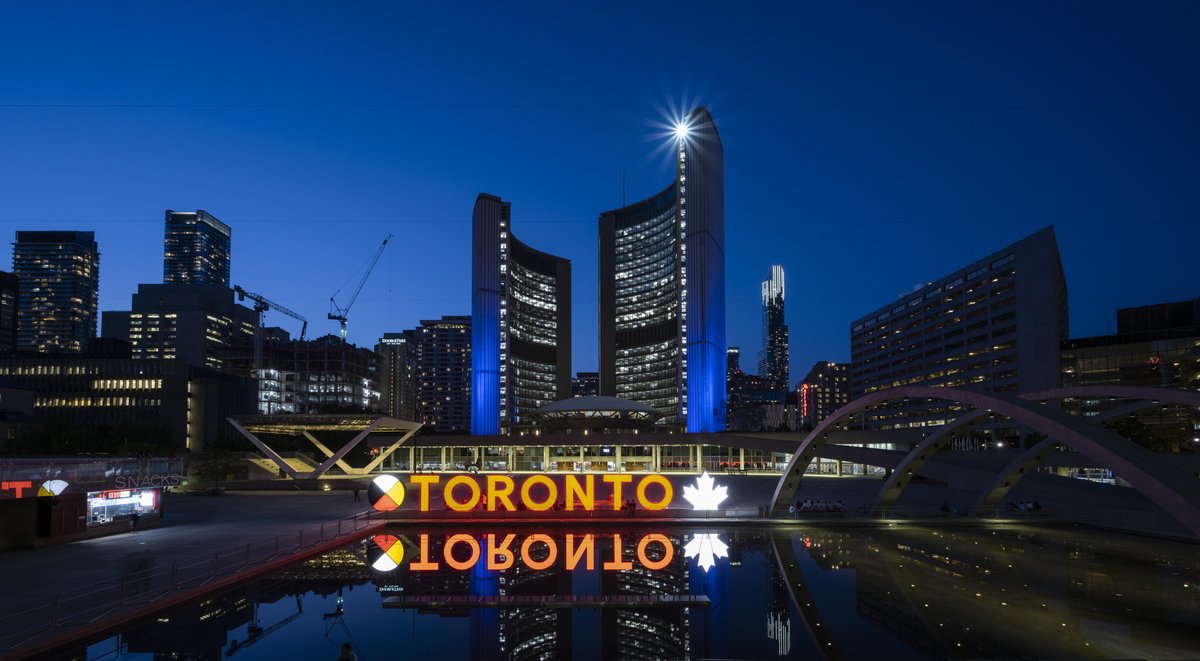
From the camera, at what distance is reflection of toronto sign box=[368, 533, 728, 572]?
26750mm

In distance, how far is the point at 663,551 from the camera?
29.9 metres

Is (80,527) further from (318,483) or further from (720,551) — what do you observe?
(318,483)

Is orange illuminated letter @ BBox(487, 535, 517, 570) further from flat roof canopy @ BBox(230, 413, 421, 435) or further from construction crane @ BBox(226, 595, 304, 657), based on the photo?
flat roof canopy @ BBox(230, 413, 421, 435)

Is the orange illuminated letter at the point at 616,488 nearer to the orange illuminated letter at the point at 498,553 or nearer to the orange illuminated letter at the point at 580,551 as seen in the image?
the orange illuminated letter at the point at 580,551

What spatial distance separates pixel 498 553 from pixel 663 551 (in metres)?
6.68

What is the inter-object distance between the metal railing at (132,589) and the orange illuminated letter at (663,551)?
1351 centimetres

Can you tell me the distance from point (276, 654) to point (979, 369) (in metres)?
142

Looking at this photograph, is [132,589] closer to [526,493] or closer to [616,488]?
[526,493]

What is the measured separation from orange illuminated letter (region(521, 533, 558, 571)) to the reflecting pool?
211 mm

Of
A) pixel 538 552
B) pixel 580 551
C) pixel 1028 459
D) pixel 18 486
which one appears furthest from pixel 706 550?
pixel 18 486

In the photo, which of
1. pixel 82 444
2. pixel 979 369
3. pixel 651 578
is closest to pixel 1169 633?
pixel 651 578

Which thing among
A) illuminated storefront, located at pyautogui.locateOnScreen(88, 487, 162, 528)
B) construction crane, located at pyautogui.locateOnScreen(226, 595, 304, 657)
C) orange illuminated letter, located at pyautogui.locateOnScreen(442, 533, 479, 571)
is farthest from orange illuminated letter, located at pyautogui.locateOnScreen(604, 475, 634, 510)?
illuminated storefront, located at pyautogui.locateOnScreen(88, 487, 162, 528)

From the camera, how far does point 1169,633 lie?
57.3 ft

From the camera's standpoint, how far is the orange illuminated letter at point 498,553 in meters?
26.5
